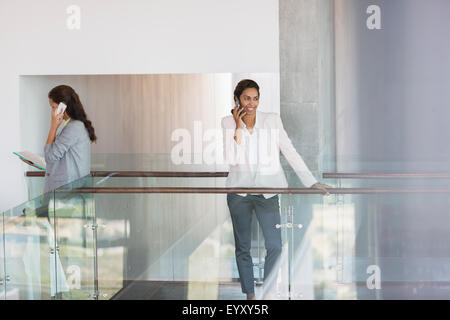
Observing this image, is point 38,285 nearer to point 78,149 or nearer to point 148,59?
point 78,149

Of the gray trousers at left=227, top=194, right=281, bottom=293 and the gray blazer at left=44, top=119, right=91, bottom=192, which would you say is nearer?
the gray trousers at left=227, top=194, right=281, bottom=293

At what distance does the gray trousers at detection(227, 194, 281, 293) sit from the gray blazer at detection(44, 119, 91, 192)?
3.72ft

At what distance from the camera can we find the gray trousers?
12.6 ft

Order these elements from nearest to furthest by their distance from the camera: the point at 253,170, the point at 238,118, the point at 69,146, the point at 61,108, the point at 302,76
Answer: the point at 253,170 < the point at 238,118 < the point at 69,146 < the point at 61,108 < the point at 302,76

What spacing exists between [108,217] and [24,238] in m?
0.54

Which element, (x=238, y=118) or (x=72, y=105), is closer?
(x=238, y=118)

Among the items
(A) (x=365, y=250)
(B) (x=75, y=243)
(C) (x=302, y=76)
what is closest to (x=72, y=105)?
(B) (x=75, y=243)

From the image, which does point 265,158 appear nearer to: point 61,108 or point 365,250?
point 365,250

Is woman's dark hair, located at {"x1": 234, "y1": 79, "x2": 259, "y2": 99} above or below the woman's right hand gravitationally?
above

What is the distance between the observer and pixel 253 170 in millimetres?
4051

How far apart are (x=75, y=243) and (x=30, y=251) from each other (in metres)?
0.28

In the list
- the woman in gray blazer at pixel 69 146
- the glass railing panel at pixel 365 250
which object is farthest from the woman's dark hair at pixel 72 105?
the glass railing panel at pixel 365 250

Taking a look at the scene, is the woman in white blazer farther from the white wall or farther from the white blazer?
the white wall

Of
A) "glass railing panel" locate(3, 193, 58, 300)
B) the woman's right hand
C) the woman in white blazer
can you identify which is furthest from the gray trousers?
"glass railing panel" locate(3, 193, 58, 300)
